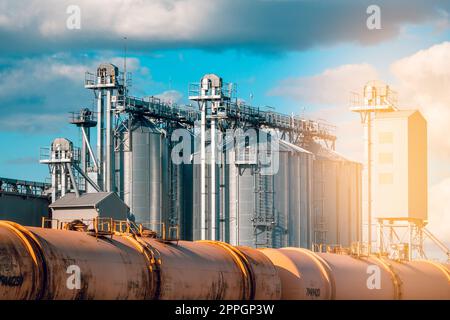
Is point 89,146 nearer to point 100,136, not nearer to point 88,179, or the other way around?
point 100,136

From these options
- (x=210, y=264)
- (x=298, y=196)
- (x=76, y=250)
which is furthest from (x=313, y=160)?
(x=76, y=250)

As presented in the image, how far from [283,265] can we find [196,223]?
38542mm

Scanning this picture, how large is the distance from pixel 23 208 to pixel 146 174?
1158 cm

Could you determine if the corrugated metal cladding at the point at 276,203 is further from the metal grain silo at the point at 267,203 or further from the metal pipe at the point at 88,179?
the metal pipe at the point at 88,179

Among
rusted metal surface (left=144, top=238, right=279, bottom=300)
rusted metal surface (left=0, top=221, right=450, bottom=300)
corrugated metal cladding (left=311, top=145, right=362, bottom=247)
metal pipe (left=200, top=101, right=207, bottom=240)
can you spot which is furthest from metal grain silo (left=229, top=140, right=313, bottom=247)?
rusted metal surface (left=144, top=238, right=279, bottom=300)

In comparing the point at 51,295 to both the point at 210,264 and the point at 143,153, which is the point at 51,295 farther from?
the point at 143,153

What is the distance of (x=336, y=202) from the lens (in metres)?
86.2

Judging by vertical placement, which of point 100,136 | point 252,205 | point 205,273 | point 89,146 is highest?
point 100,136

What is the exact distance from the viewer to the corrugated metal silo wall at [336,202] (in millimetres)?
82750

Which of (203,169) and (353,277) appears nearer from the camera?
(353,277)

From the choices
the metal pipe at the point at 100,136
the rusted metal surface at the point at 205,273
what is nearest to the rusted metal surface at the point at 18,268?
Answer: the rusted metal surface at the point at 205,273

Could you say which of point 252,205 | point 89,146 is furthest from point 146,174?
point 252,205

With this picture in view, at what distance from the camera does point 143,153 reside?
71.1m
